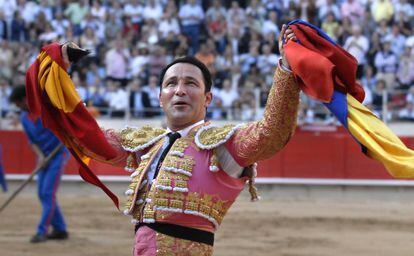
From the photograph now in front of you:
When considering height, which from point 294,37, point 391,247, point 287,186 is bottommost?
point 287,186

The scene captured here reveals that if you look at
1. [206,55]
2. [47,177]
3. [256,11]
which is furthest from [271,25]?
[47,177]

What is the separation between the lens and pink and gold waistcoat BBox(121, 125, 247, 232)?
9.86 ft

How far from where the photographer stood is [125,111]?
12.2m

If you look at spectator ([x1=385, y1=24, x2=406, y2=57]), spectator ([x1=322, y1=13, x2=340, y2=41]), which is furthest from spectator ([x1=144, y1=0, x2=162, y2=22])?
spectator ([x1=385, y1=24, x2=406, y2=57])

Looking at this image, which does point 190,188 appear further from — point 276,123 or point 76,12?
point 76,12

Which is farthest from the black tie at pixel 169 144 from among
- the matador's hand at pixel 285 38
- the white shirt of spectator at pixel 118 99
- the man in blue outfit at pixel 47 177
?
the white shirt of spectator at pixel 118 99

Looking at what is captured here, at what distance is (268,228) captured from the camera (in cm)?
903

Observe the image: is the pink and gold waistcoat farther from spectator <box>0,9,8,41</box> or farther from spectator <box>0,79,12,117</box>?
spectator <box>0,9,8,41</box>

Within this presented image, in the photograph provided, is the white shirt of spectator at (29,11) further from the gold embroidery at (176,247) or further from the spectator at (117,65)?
the gold embroidery at (176,247)

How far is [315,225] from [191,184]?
21.1 feet

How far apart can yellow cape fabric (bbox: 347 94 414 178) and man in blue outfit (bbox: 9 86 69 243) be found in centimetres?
529

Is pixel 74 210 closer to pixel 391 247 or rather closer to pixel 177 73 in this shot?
pixel 391 247

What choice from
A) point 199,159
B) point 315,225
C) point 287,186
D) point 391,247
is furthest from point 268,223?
point 199,159

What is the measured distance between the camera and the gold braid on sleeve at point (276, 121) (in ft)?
8.99
